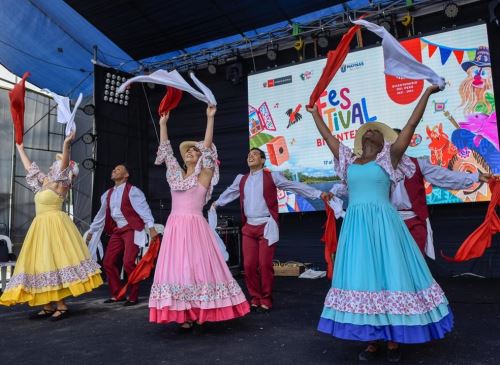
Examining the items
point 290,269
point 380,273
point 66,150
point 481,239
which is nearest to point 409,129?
point 380,273

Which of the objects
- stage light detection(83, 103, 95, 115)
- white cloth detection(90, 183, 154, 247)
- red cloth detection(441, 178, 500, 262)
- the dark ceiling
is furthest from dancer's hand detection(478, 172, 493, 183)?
stage light detection(83, 103, 95, 115)

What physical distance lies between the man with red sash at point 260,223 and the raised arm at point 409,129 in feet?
5.28

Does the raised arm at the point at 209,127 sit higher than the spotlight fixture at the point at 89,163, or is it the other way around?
the spotlight fixture at the point at 89,163

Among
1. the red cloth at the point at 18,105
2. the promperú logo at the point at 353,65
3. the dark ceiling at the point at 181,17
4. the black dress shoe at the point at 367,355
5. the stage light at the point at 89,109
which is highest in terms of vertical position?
the dark ceiling at the point at 181,17

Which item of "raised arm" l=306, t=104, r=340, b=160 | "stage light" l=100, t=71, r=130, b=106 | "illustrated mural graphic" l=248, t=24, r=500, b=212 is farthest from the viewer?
"stage light" l=100, t=71, r=130, b=106

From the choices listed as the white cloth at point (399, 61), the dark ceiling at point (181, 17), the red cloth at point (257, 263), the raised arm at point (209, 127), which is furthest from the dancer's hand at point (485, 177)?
the dark ceiling at point (181, 17)

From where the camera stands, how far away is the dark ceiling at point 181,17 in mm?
6340

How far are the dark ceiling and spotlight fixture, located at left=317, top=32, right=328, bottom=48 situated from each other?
1.21ft

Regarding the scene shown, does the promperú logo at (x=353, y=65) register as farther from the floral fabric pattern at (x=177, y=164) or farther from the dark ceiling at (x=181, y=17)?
the floral fabric pattern at (x=177, y=164)

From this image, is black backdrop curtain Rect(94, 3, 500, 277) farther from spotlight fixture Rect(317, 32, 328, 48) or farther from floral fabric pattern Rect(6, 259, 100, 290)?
floral fabric pattern Rect(6, 259, 100, 290)

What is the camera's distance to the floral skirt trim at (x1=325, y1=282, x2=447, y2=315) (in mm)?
2217

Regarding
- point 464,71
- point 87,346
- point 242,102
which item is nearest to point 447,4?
point 464,71

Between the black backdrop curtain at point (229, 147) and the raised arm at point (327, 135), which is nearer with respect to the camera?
the raised arm at point (327, 135)

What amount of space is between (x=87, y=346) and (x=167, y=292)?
614mm
